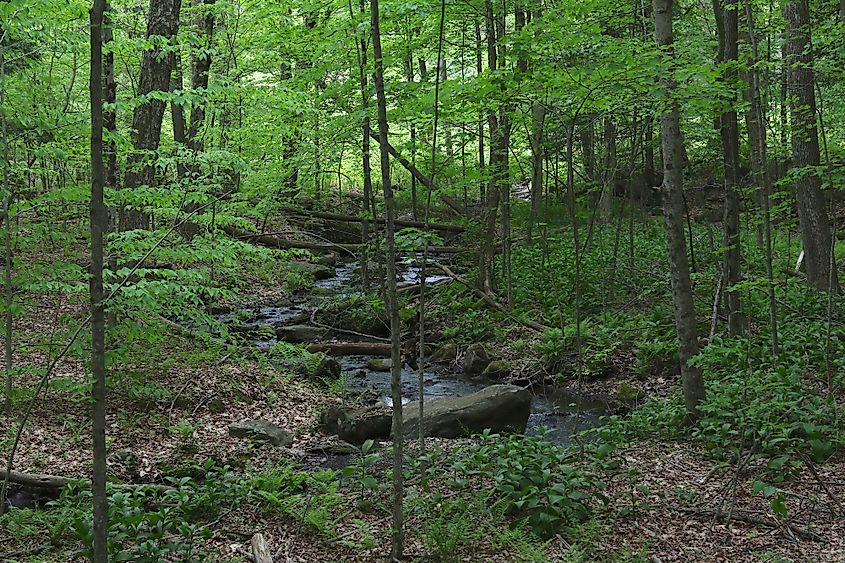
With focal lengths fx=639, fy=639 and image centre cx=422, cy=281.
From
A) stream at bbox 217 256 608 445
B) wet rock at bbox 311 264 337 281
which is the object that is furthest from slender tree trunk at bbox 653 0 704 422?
wet rock at bbox 311 264 337 281

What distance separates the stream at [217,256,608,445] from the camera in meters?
9.34

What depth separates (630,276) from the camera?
1425 cm

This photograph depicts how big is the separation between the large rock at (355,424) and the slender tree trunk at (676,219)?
3.83m

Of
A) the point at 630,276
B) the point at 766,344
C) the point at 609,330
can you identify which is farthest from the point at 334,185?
the point at 766,344

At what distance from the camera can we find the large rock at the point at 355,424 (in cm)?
847

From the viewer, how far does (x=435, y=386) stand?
1113 cm

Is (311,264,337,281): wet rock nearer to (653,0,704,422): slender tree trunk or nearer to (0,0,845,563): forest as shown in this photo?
(0,0,845,563): forest

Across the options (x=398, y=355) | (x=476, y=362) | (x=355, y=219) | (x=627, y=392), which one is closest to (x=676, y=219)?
(x=398, y=355)

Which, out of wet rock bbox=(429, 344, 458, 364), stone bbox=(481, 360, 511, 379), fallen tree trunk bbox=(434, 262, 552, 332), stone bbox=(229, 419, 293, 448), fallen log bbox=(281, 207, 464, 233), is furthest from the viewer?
fallen log bbox=(281, 207, 464, 233)

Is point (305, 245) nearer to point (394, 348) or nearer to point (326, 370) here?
point (326, 370)

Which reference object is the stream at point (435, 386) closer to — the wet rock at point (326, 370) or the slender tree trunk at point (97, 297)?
the wet rock at point (326, 370)

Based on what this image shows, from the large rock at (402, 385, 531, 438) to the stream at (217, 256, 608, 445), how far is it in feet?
1.32

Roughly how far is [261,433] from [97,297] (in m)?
4.73

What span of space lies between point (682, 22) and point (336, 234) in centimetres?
1239
